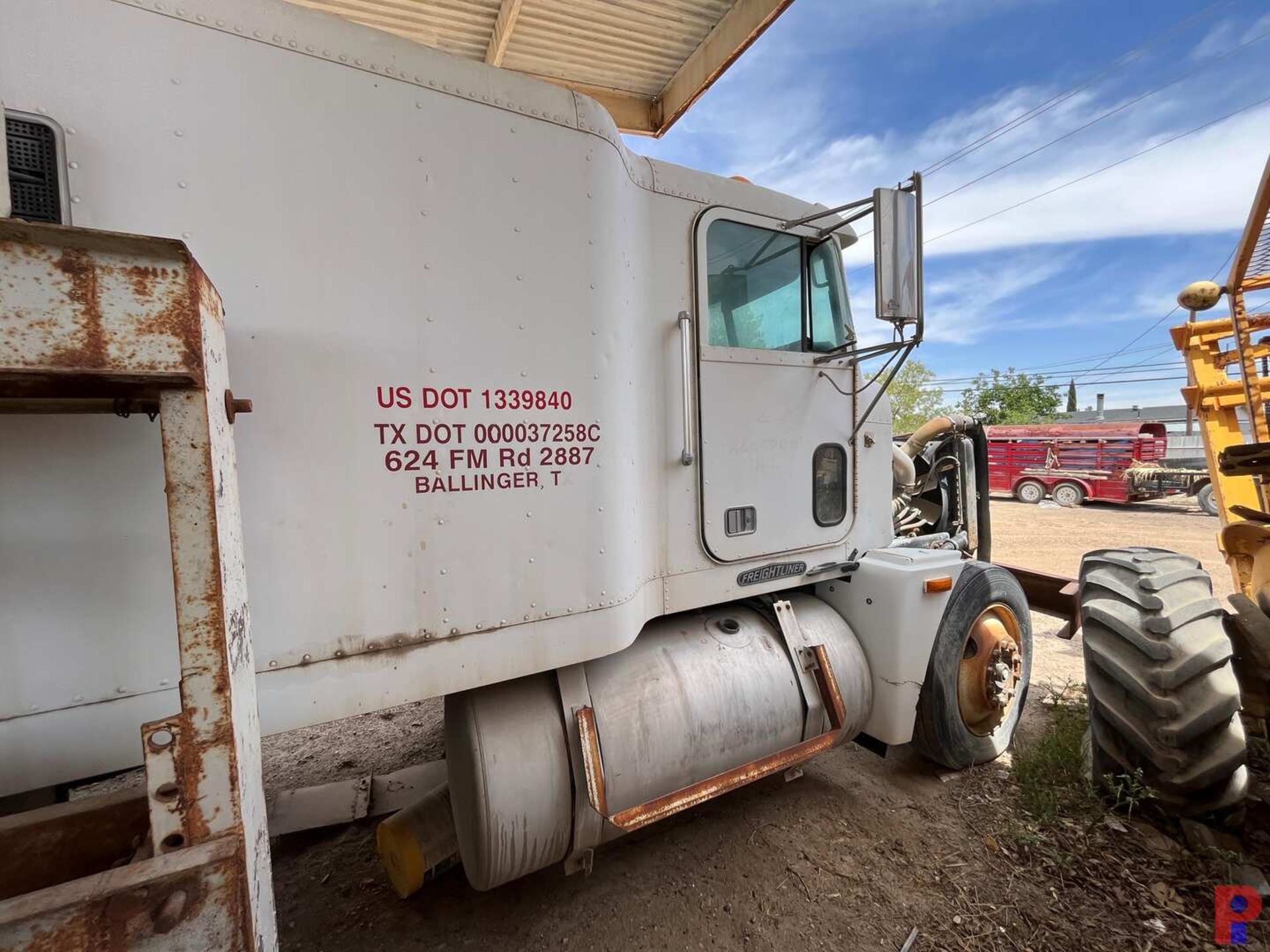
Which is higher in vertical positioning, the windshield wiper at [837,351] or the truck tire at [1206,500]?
the windshield wiper at [837,351]

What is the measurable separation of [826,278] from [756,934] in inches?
113

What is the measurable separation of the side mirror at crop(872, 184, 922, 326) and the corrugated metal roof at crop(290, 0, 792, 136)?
5.99 feet

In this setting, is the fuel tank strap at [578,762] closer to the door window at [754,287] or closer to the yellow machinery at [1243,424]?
the door window at [754,287]

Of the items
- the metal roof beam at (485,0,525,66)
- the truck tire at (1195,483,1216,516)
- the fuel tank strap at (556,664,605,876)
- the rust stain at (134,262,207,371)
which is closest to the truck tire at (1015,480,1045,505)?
the truck tire at (1195,483,1216,516)

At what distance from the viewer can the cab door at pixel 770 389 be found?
7.86 feet

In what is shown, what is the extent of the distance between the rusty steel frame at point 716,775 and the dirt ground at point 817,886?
1.42 ft

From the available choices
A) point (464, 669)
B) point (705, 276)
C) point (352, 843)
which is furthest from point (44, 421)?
point (352, 843)

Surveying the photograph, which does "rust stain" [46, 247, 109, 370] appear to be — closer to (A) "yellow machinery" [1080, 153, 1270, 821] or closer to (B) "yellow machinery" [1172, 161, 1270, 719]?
(A) "yellow machinery" [1080, 153, 1270, 821]

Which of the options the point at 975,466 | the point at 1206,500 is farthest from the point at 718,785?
the point at 1206,500

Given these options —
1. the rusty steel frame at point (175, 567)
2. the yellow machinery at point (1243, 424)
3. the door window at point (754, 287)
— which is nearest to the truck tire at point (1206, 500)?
the yellow machinery at point (1243, 424)

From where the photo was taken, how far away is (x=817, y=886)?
247cm

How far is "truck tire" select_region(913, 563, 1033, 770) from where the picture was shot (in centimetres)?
303

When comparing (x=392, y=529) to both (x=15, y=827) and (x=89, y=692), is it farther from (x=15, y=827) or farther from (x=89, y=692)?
(x=15, y=827)

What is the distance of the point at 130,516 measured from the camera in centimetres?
127
